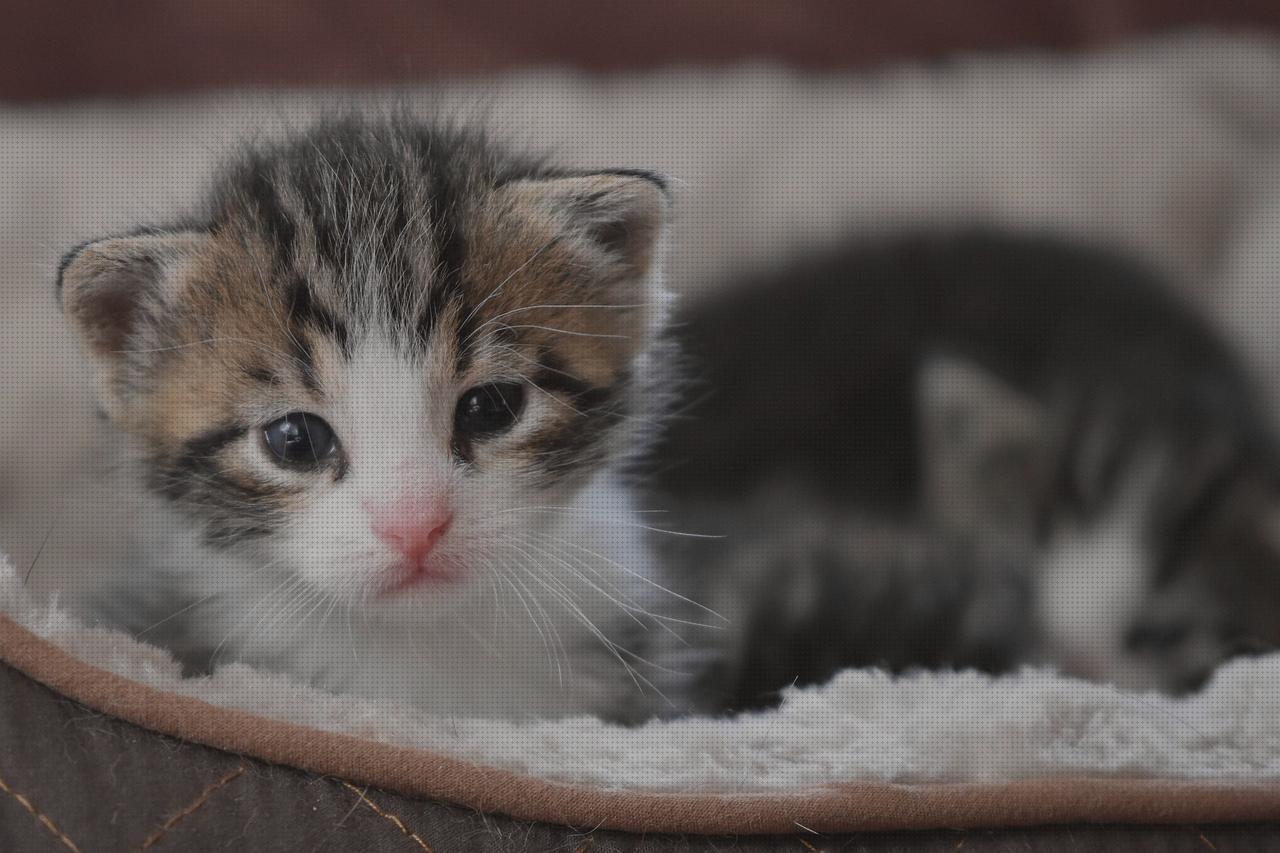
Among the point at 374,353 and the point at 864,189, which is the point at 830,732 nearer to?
the point at 374,353

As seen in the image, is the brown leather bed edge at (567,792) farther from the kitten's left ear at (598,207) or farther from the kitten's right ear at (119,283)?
the kitten's left ear at (598,207)

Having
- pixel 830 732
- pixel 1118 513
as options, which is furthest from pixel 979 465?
pixel 830 732

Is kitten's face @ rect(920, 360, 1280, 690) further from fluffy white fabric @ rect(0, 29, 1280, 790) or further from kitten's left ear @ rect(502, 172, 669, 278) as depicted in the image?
kitten's left ear @ rect(502, 172, 669, 278)

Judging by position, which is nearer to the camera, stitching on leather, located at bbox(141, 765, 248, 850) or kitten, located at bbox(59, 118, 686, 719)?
stitching on leather, located at bbox(141, 765, 248, 850)

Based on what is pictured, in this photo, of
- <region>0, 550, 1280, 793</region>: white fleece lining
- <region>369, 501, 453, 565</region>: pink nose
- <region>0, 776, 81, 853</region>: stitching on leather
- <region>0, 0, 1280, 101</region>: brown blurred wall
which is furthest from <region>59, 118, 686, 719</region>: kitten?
<region>0, 0, 1280, 101</region>: brown blurred wall

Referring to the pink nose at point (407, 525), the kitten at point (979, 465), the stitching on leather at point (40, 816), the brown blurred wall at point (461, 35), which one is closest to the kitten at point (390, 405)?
the pink nose at point (407, 525)
